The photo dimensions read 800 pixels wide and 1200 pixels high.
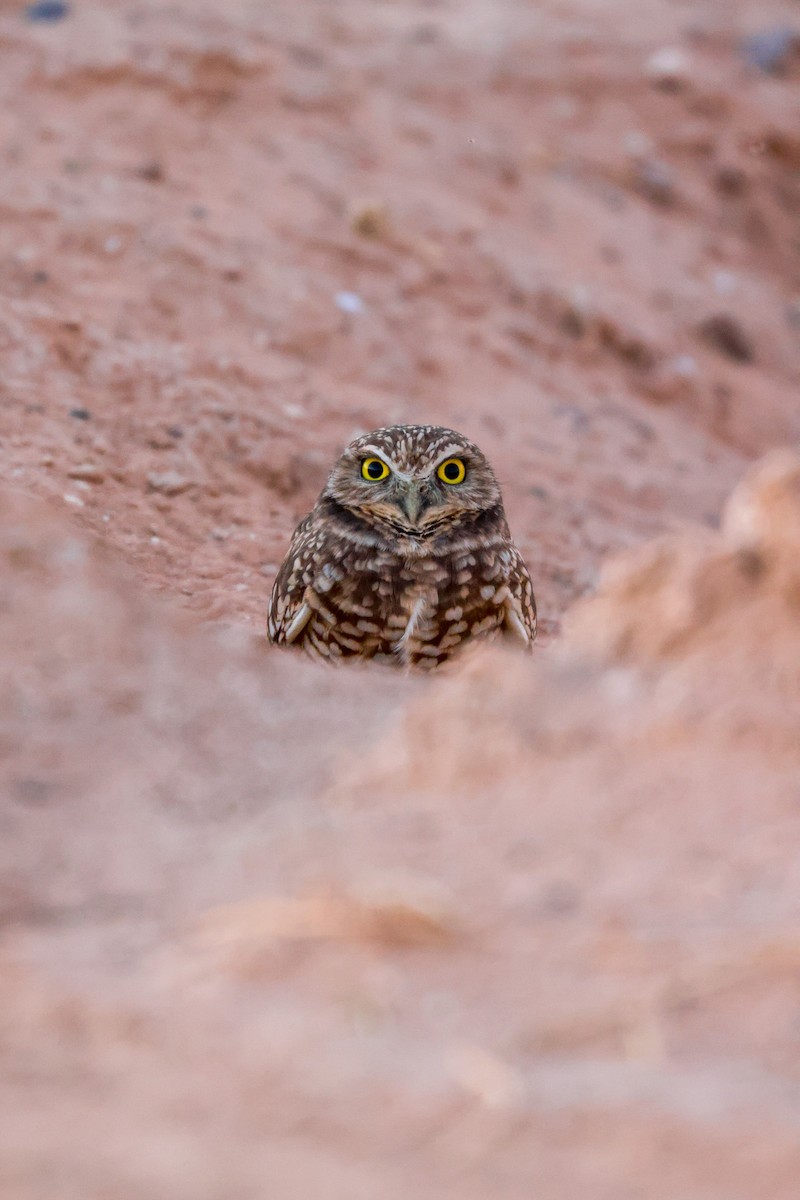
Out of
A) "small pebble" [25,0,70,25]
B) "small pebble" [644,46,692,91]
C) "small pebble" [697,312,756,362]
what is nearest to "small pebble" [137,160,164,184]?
"small pebble" [25,0,70,25]

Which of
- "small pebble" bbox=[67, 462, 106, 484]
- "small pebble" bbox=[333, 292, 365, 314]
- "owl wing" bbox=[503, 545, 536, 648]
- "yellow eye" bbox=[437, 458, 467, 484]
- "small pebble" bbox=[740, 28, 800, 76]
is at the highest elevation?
"small pebble" bbox=[740, 28, 800, 76]

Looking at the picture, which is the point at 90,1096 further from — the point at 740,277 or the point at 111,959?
the point at 740,277

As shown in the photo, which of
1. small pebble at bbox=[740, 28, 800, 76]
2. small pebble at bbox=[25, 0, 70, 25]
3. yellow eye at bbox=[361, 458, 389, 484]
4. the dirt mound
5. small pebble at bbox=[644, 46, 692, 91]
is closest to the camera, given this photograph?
the dirt mound

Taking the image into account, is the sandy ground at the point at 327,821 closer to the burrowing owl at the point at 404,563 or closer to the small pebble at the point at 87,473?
the small pebble at the point at 87,473

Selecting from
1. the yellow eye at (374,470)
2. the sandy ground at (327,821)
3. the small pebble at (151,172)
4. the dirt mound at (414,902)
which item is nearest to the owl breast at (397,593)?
the yellow eye at (374,470)

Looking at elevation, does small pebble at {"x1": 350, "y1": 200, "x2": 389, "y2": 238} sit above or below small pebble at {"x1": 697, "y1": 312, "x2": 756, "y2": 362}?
above

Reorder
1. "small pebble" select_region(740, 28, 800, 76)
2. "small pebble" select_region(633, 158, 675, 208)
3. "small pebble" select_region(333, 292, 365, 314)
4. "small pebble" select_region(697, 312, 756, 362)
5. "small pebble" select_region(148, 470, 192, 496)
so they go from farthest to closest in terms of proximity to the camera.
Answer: "small pebble" select_region(740, 28, 800, 76)
"small pebble" select_region(633, 158, 675, 208)
"small pebble" select_region(697, 312, 756, 362)
"small pebble" select_region(333, 292, 365, 314)
"small pebble" select_region(148, 470, 192, 496)

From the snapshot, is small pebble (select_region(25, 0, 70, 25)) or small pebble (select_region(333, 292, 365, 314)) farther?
small pebble (select_region(25, 0, 70, 25))

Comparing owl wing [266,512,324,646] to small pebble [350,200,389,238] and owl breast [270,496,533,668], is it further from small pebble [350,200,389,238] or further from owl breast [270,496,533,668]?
small pebble [350,200,389,238]
